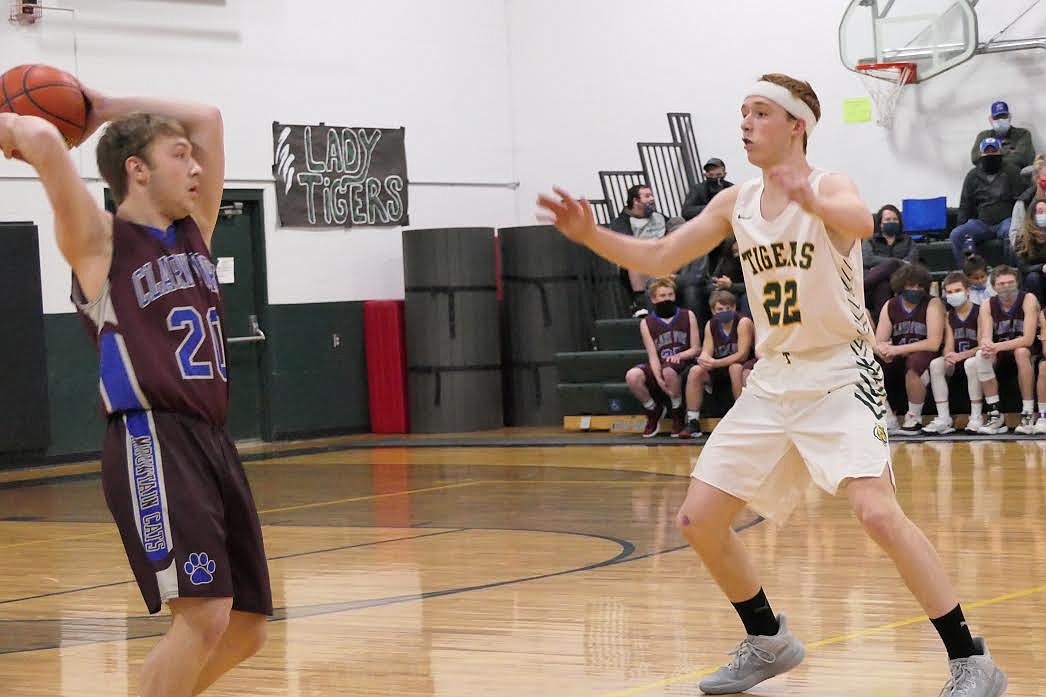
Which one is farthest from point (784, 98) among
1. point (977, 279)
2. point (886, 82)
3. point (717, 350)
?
point (886, 82)

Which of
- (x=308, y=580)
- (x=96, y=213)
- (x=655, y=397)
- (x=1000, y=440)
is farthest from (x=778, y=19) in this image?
(x=96, y=213)

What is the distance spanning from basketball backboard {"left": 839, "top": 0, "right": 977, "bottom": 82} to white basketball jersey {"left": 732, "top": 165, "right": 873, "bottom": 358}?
1102 centimetres

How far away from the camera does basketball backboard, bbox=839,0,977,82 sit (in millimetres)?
14844

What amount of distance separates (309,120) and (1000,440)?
7.97 metres

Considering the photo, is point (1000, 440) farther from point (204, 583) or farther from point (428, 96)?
point (204, 583)

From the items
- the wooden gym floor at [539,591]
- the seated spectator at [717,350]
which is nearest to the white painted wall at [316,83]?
the seated spectator at [717,350]

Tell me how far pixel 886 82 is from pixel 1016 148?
69.2 inches

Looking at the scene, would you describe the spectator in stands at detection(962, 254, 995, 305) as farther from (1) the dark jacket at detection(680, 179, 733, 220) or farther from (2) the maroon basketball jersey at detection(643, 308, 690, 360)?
(1) the dark jacket at detection(680, 179, 733, 220)

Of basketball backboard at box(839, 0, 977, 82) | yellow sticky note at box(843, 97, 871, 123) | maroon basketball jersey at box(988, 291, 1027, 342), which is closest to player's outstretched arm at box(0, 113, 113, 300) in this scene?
maroon basketball jersey at box(988, 291, 1027, 342)

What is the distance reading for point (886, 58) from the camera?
15164 millimetres

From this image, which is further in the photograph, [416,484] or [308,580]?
[416,484]

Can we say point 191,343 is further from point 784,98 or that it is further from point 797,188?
point 784,98

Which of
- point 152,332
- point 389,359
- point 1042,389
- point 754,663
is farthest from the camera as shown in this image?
point 389,359

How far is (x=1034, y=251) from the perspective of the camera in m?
12.9
